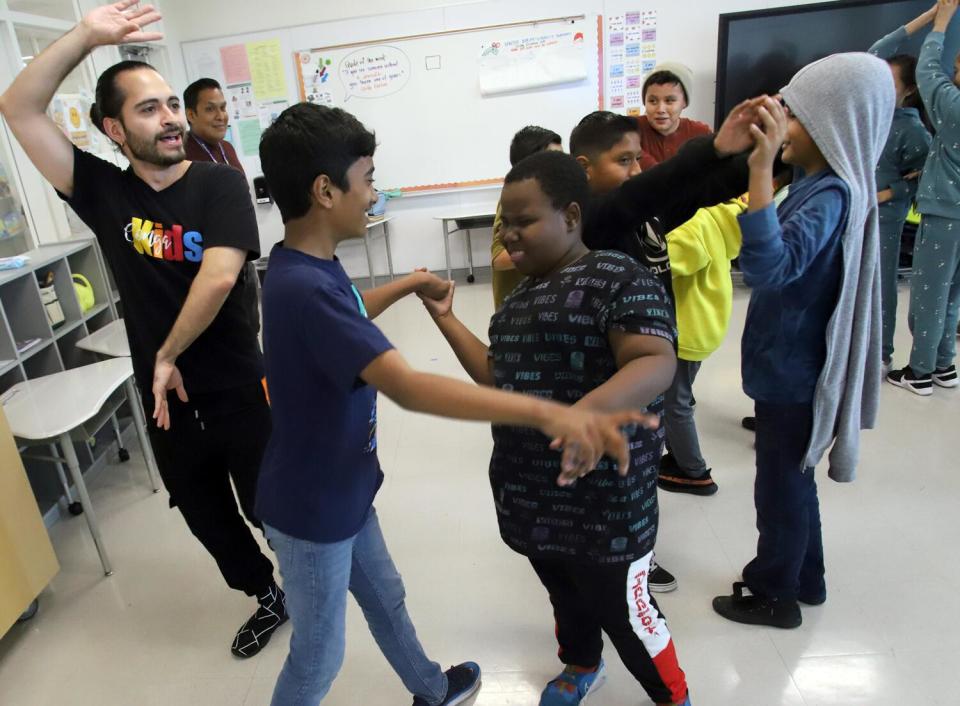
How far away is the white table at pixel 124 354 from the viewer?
8.40ft

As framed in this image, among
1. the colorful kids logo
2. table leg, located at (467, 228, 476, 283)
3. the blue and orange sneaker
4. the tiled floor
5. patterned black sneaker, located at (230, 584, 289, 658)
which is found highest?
the colorful kids logo

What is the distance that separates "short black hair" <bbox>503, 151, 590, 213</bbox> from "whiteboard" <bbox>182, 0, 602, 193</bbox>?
446 centimetres

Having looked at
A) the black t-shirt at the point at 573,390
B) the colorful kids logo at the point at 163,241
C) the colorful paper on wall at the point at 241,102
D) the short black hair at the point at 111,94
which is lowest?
the black t-shirt at the point at 573,390

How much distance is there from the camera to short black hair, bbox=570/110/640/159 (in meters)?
1.45

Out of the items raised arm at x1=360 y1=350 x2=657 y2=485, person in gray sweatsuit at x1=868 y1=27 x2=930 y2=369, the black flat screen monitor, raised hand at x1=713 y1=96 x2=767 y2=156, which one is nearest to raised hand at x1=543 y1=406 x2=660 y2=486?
raised arm at x1=360 y1=350 x2=657 y2=485

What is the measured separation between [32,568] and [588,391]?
6.24 ft

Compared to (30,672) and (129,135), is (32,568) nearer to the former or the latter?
(30,672)

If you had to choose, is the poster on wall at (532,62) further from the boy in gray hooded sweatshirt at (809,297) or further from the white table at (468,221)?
the boy in gray hooded sweatshirt at (809,297)

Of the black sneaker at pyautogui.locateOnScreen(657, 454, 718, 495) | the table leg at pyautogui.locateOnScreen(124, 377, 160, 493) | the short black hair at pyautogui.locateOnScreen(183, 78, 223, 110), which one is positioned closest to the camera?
the black sneaker at pyautogui.locateOnScreen(657, 454, 718, 495)

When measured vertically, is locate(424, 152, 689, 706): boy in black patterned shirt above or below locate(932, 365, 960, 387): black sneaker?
above

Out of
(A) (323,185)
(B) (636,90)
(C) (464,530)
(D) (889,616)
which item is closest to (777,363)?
(D) (889,616)

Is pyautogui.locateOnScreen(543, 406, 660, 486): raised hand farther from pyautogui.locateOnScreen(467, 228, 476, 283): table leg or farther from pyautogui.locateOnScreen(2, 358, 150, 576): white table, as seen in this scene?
pyautogui.locateOnScreen(467, 228, 476, 283): table leg

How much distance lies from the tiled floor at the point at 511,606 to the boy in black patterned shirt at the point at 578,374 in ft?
1.63

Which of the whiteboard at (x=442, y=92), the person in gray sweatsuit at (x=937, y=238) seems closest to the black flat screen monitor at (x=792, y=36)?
the whiteboard at (x=442, y=92)
